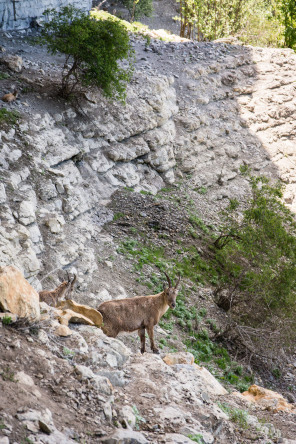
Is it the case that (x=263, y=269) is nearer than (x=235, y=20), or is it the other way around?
(x=263, y=269)

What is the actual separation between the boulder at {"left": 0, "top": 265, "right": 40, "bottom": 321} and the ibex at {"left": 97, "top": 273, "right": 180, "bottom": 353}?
7.53 feet

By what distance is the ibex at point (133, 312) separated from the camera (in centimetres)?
950

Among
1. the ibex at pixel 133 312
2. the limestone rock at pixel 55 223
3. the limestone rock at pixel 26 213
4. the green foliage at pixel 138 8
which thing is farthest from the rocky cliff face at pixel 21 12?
the green foliage at pixel 138 8

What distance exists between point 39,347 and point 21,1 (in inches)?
679

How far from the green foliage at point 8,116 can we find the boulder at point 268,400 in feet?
31.2

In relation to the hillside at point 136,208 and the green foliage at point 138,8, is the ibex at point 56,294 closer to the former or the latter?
the hillside at point 136,208

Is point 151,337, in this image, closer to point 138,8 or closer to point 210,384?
point 210,384

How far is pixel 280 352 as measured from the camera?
1389 cm

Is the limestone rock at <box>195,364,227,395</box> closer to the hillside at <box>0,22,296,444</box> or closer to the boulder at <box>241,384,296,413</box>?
the hillside at <box>0,22,296,444</box>

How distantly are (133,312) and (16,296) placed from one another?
10.6ft

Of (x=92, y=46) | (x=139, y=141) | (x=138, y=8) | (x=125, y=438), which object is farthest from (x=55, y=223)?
(x=138, y=8)

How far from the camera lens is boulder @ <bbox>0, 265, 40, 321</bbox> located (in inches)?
275

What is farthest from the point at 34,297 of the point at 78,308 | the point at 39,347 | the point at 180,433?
the point at 180,433

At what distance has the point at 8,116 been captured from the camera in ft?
Result: 47.8
